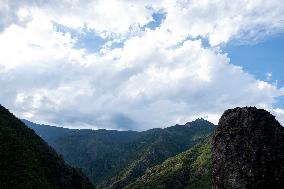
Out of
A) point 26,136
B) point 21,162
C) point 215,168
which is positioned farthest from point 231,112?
point 26,136

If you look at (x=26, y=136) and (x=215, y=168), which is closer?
(x=215, y=168)

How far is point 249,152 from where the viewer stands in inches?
1278

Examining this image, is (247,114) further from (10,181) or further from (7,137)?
(7,137)

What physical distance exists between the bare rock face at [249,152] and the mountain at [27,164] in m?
109

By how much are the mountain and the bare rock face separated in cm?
10915

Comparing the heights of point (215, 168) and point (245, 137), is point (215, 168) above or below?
below

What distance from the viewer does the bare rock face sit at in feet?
105

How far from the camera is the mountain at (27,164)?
139 metres

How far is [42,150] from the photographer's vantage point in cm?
18838

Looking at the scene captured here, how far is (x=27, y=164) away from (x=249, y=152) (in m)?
128

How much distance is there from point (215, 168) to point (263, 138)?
4.37m

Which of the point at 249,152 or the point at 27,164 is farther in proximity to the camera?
the point at 27,164

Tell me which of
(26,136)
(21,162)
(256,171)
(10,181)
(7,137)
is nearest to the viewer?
(256,171)

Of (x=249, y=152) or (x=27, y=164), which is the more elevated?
(x=27, y=164)
